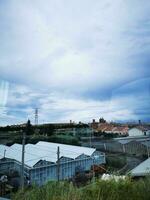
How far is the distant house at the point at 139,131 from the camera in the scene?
4676 mm

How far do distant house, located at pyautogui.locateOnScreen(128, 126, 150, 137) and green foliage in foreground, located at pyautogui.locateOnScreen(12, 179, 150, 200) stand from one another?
240cm

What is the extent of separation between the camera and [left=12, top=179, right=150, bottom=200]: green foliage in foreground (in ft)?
5.62

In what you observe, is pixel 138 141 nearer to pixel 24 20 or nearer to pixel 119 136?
pixel 119 136

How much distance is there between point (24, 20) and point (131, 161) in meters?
3.25

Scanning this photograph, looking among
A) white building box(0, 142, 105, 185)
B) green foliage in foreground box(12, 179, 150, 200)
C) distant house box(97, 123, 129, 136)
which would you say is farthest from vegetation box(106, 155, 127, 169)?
green foliage in foreground box(12, 179, 150, 200)

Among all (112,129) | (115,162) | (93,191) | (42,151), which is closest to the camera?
(93,191)

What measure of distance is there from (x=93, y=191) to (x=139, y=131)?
119 inches

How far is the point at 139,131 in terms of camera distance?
486 cm

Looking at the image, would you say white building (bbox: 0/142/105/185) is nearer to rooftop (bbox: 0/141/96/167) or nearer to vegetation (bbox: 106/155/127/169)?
rooftop (bbox: 0/141/96/167)

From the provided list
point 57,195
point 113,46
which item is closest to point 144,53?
point 113,46

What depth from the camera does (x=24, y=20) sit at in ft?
9.39

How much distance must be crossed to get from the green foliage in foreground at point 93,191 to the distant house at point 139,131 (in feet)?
7.86

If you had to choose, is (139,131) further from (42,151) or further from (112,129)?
(42,151)

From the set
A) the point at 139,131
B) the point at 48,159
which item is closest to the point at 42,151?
the point at 48,159
